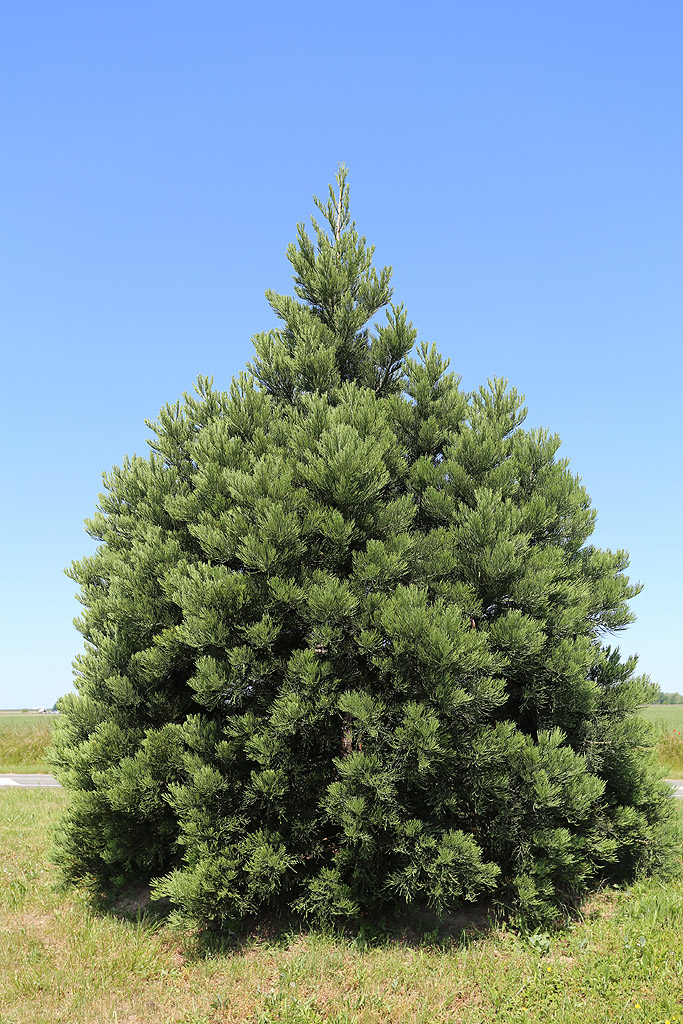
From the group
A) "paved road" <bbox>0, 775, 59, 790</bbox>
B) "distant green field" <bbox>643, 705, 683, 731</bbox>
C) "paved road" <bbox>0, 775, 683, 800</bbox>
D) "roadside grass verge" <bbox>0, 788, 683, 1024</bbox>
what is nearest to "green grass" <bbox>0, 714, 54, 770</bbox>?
"paved road" <bbox>0, 775, 59, 790</bbox>

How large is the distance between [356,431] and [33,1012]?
6.89 meters

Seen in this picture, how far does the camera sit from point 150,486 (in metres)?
9.65

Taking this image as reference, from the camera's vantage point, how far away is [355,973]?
6965mm

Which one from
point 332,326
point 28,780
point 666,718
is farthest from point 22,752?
point 666,718

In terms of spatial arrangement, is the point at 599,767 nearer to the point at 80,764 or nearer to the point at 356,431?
the point at 356,431

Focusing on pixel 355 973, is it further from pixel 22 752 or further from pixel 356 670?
pixel 22 752

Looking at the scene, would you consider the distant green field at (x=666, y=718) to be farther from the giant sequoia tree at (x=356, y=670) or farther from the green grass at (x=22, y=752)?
the green grass at (x=22, y=752)

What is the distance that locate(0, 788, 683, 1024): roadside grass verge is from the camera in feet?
21.4

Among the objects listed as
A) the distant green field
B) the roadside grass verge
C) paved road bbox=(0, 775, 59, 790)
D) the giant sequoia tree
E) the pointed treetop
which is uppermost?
the pointed treetop

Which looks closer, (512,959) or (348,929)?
(512,959)

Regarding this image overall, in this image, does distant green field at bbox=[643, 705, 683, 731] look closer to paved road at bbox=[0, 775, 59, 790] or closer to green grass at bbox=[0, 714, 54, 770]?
paved road at bbox=[0, 775, 59, 790]

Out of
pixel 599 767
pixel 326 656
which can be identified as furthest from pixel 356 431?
pixel 599 767

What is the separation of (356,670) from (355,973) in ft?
9.88

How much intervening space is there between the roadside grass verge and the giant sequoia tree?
47 cm
